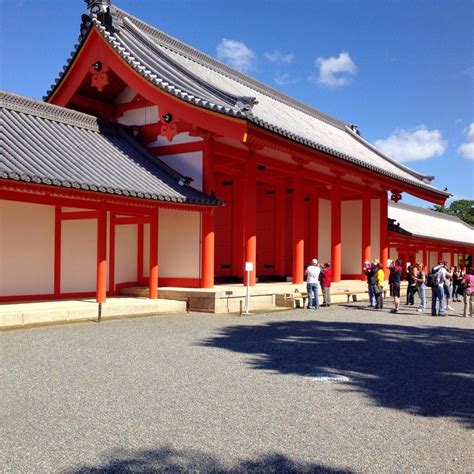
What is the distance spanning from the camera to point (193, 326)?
11.0m

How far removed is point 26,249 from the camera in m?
13.0

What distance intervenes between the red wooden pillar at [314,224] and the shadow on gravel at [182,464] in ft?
63.1

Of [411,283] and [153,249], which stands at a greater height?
[153,249]

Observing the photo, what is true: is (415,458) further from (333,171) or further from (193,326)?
(333,171)

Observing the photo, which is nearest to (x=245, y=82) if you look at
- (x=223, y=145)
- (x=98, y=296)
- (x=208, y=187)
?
(x=223, y=145)

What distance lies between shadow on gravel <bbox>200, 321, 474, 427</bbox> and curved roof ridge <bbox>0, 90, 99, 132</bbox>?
752 cm

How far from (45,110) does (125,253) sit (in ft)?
14.5

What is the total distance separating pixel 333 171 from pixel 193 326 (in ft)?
33.9


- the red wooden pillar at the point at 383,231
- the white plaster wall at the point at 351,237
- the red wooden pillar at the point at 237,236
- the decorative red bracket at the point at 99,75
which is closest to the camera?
the decorative red bracket at the point at 99,75

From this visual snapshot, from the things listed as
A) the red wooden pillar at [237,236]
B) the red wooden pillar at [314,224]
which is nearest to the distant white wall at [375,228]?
the red wooden pillar at [314,224]

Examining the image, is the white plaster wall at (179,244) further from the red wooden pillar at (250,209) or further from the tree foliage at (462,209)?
the tree foliage at (462,209)

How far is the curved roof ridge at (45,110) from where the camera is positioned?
526 inches

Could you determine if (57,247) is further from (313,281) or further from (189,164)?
(313,281)

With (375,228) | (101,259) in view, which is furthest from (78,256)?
(375,228)
